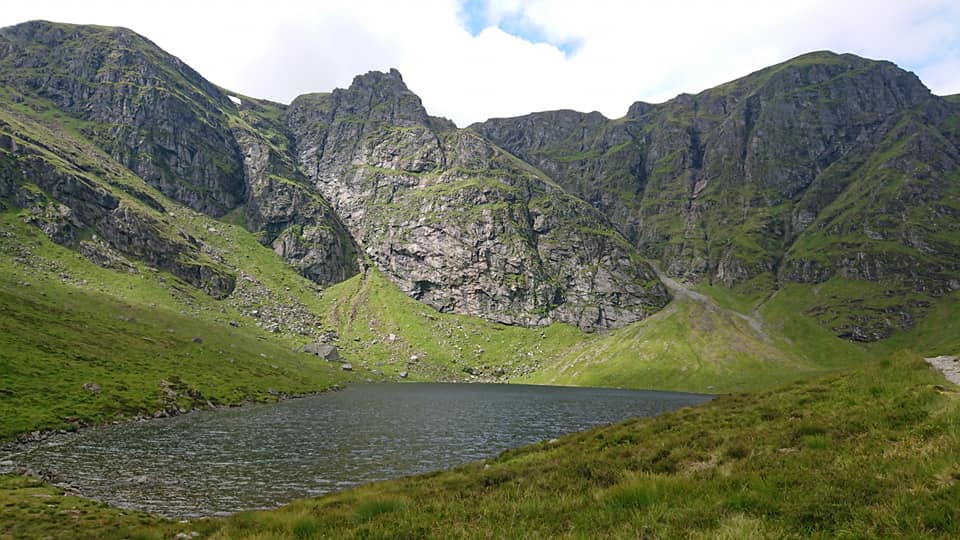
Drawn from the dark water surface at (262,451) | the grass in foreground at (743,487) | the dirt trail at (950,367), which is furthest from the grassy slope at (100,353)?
the dirt trail at (950,367)

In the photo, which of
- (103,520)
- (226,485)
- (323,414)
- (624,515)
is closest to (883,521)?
(624,515)

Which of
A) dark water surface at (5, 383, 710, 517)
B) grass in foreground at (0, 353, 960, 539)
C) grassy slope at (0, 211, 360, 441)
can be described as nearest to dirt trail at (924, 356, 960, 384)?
grass in foreground at (0, 353, 960, 539)

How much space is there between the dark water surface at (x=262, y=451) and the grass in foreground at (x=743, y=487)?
13.5m

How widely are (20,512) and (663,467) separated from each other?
35.5 metres

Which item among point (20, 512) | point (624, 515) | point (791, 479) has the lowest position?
point (20, 512)

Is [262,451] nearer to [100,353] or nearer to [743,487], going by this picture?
[743,487]

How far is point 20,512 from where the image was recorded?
2628 centimetres

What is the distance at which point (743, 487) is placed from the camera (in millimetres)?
11852

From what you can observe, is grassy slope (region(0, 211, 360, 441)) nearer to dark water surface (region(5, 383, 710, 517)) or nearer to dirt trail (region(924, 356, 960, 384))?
dark water surface (region(5, 383, 710, 517))

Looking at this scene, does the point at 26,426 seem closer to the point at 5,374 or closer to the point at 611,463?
the point at 5,374

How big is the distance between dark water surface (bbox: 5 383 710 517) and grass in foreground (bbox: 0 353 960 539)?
13.5 meters

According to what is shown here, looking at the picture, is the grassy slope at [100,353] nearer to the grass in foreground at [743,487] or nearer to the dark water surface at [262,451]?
the dark water surface at [262,451]

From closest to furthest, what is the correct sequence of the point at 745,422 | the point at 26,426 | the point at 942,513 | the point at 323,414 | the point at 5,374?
the point at 942,513
the point at 745,422
the point at 26,426
the point at 5,374
the point at 323,414

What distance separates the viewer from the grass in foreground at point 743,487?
921 cm
